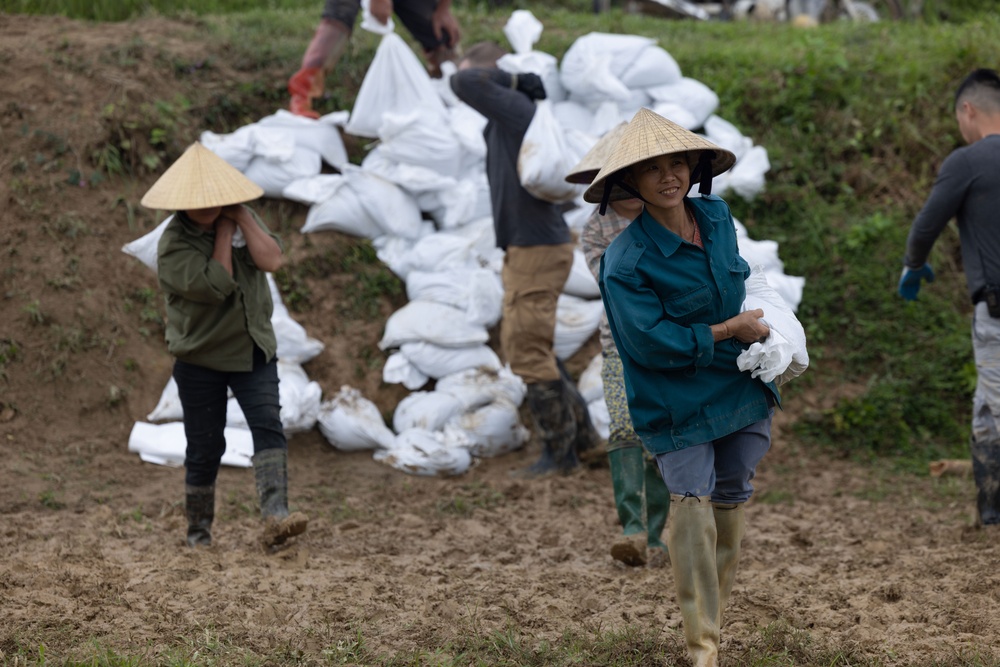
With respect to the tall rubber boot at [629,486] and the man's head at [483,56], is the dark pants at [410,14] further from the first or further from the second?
the tall rubber boot at [629,486]

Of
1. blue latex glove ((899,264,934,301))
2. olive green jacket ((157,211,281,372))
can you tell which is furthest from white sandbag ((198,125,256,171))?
blue latex glove ((899,264,934,301))

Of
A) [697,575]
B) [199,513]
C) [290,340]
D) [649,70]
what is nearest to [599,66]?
[649,70]

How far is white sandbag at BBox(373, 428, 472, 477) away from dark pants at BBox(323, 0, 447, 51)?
324cm

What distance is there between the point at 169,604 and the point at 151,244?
159cm

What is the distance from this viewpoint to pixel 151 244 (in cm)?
460

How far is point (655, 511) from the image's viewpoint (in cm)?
451

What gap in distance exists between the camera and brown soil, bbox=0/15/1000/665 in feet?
11.7

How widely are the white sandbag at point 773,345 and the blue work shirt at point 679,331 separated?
→ 0.17ft

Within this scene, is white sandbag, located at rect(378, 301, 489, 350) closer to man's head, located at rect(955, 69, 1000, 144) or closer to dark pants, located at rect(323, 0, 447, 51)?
dark pants, located at rect(323, 0, 447, 51)

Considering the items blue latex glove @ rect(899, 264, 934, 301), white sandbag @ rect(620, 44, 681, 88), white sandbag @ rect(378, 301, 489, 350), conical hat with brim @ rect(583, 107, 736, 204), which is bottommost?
white sandbag @ rect(378, 301, 489, 350)

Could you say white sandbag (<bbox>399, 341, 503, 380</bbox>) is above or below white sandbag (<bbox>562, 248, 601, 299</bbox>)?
below

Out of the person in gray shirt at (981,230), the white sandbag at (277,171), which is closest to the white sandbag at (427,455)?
the white sandbag at (277,171)

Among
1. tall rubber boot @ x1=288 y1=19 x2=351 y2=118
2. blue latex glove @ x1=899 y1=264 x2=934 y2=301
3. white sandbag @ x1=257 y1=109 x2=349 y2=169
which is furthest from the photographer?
tall rubber boot @ x1=288 y1=19 x2=351 y2=118

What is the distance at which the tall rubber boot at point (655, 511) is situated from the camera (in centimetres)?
446
